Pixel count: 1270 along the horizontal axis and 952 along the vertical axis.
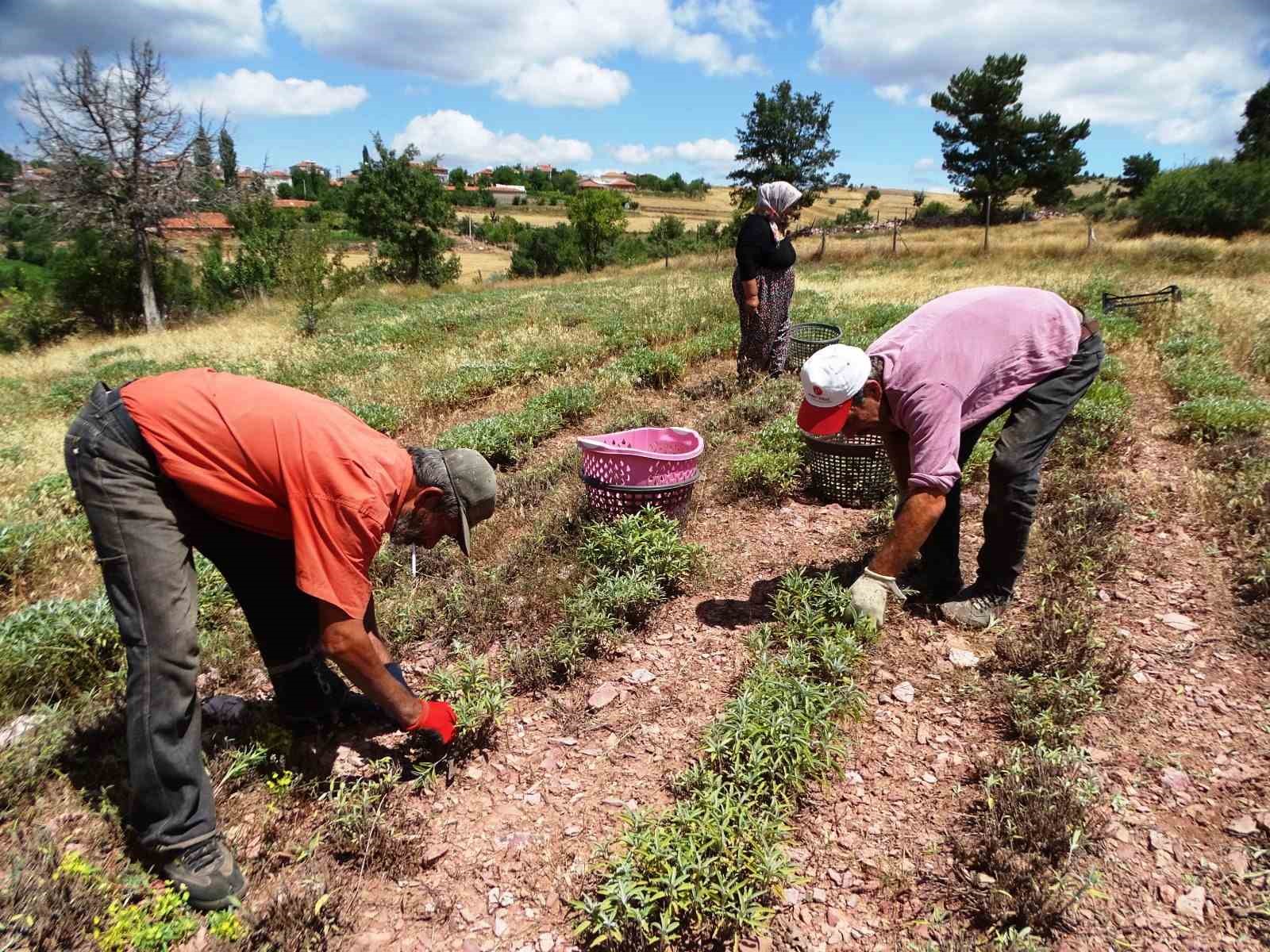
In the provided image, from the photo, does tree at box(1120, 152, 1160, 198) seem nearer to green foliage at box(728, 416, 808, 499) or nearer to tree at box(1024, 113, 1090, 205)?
tree at box(1024, 113, 1090, 205)

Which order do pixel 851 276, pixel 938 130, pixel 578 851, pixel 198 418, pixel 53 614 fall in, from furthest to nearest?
pixel 938 130 → pixel 851 276 → pixel 53 614 → pixel 578 851 → pixel 198 418

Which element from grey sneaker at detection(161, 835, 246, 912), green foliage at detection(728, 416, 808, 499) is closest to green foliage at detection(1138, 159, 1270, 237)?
green foliage at detection(728, 416, 808, 499)

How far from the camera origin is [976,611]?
372cm

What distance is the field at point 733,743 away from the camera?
7.52 ft

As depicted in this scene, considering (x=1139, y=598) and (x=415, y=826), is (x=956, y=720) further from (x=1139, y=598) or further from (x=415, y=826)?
(x=415, y=826)

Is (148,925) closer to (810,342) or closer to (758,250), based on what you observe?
(758,250)

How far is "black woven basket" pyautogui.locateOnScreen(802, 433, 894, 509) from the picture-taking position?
15.9 feet

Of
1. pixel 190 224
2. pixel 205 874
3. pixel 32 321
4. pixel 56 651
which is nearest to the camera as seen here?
pixel 205 874

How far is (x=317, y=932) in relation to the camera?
7.56 feet

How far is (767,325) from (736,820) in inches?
232

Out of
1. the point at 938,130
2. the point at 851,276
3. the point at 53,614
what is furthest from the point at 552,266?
the point at 53,614

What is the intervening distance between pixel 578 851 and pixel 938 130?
50492 mm

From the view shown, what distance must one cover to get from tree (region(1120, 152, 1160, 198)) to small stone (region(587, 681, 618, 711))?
4926cm

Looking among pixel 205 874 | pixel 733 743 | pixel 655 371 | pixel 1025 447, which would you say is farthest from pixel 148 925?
pixel 655 371
